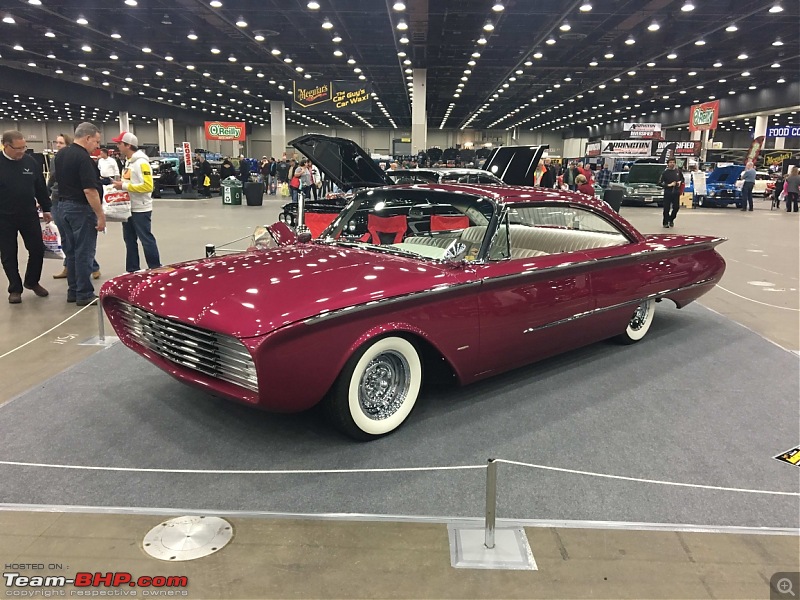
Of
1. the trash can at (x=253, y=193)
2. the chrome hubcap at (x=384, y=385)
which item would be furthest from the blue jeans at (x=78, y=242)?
the trash can at (x=253, y=193)

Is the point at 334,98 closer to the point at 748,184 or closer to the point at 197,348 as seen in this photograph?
the point at 748,184

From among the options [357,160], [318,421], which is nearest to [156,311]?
[318,421]

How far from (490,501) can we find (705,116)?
2893 centimetres

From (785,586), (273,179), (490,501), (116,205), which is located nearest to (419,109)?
(273,179)

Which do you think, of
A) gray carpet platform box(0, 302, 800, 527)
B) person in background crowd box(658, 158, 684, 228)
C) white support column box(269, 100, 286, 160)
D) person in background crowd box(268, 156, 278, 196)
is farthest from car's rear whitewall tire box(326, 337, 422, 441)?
white support column box(269, 100, 286, 160)

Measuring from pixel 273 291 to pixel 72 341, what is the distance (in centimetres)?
273

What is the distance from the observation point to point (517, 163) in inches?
476

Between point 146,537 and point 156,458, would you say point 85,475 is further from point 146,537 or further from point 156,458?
point 146,537

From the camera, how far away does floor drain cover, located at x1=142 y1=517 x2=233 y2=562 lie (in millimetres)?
2025

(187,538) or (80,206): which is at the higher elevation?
(80,206)

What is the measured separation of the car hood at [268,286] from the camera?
8.13 feet

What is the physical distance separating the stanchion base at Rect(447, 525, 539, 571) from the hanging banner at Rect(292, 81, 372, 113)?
15868mm

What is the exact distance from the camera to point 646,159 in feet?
79.6

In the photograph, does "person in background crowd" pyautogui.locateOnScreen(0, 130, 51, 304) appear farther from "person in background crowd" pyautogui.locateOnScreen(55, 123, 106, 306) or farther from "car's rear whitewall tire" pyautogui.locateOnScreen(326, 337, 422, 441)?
"car's rear whitewall tire" pyautogui.locateOnScreen(326, 337, 422, 441)
